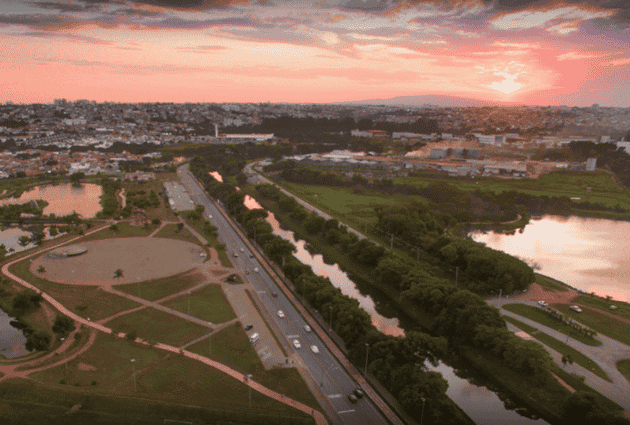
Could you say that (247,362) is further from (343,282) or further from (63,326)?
(343,282)

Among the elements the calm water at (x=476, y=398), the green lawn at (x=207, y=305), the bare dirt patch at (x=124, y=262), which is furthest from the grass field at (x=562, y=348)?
the bare dirt patch at (x=124, y=262)

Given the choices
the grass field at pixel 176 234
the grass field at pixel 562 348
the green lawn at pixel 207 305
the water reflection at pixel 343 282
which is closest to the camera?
the grass field at pixel 562 348

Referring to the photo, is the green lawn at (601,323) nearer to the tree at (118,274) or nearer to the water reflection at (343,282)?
the water reflection at (343,282)

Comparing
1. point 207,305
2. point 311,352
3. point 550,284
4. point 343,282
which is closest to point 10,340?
point 207,305

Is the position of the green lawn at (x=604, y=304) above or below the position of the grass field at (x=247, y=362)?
above

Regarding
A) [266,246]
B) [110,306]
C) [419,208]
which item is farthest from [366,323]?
[419,208]

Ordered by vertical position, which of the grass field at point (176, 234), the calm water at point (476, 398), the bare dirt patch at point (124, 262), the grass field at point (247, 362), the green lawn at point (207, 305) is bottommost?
the calm water at point (476, 398)

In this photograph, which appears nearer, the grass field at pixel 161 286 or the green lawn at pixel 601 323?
the green lawn at pixel 601 323
